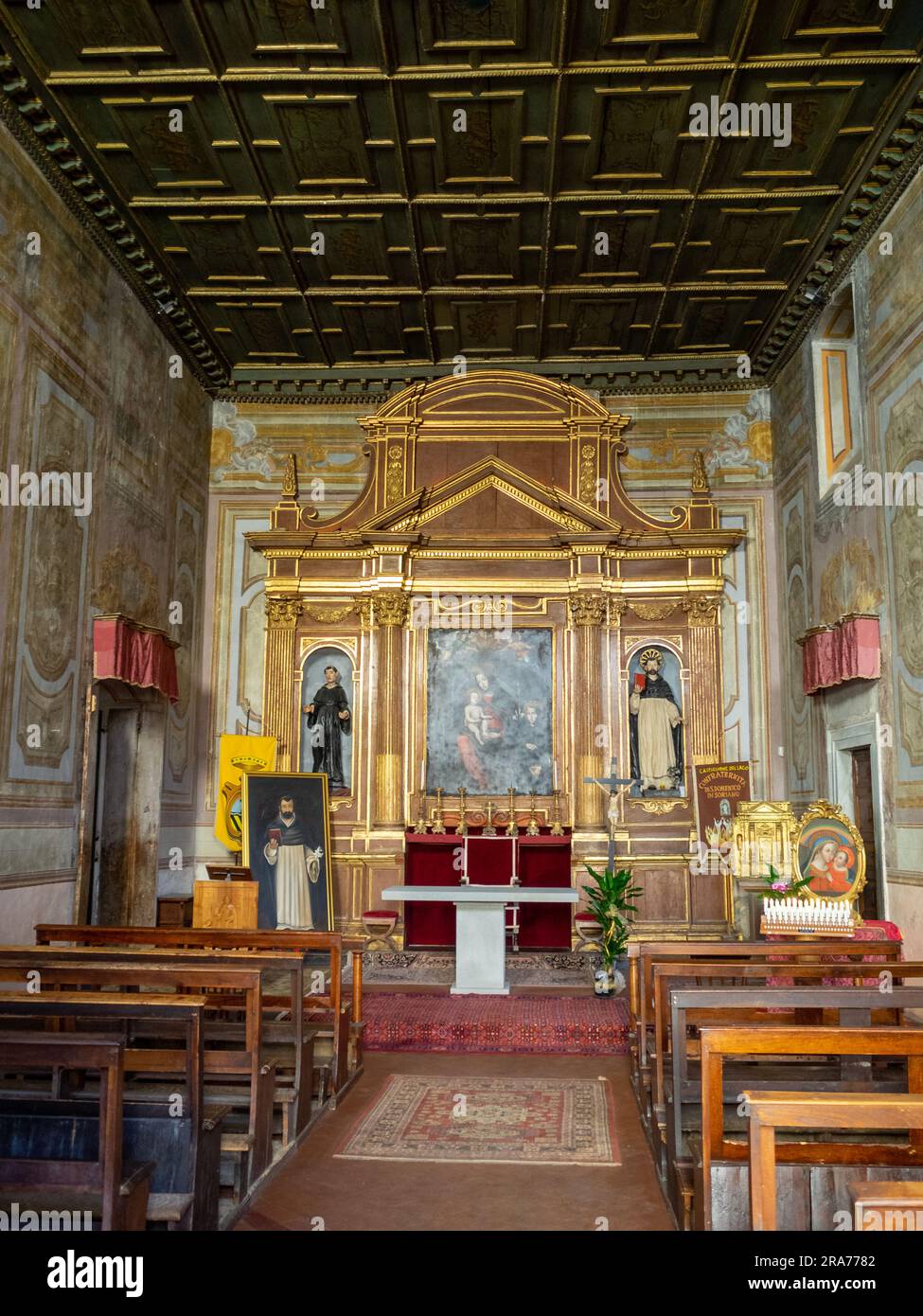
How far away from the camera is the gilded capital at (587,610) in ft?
42.9

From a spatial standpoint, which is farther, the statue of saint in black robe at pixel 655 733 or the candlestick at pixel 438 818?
the statue of saint in black robe at pixel 655 733

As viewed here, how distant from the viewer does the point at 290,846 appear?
11.8 metres

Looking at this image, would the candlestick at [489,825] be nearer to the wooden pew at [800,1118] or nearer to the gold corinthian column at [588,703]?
the gold corinthian column at [588,703]

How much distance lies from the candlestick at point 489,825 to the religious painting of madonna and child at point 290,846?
1774mm

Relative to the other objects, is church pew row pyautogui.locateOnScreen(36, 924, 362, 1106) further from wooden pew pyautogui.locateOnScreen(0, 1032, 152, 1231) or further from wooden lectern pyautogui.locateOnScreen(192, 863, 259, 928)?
wooden pew pyautogui.locateOnScreen(0, 1032, 152, 1231)

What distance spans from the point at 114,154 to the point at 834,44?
6.21 metres

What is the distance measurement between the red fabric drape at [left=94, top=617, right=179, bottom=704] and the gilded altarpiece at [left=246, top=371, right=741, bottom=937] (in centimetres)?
201

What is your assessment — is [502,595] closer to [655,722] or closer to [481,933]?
[655,722]

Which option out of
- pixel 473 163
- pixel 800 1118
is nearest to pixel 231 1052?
pixel 800 1118

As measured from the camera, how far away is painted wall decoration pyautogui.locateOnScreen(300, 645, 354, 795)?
13.1 meters

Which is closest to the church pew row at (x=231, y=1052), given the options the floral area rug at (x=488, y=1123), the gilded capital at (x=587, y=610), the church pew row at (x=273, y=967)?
the church pew row at (x=273, y=967)

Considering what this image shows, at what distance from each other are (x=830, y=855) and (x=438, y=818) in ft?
17.0

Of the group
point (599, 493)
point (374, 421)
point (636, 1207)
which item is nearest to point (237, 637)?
point (374, 421)

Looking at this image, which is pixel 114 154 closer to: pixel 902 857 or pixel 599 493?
pixel 599 493
